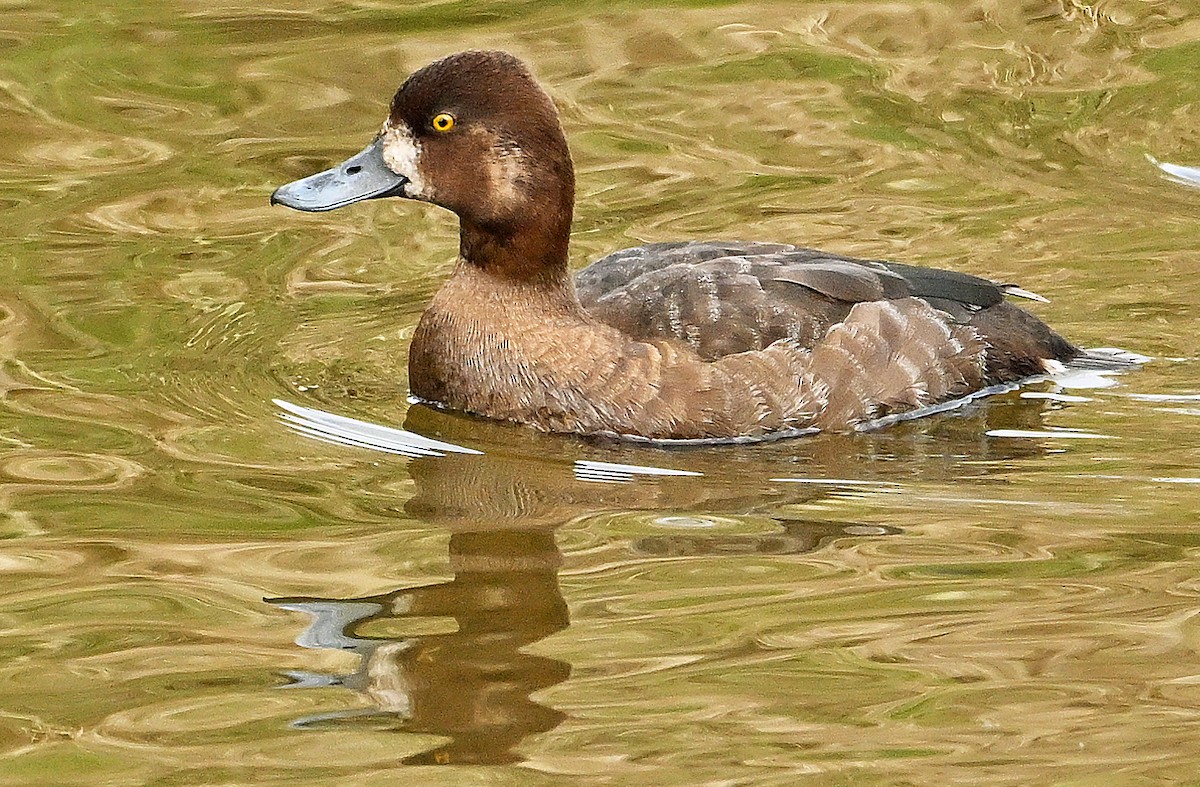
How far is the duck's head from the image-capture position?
711cm

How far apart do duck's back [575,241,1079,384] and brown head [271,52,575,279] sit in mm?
348

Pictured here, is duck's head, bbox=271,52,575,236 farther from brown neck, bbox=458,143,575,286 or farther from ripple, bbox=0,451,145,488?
ripple, bbox=0,451,145,488

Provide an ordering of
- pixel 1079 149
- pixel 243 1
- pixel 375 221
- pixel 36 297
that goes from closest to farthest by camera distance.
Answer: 1. pixel 36 297
2. pixel 375 221
3. pixel 1079 149
4. pixel 243 1

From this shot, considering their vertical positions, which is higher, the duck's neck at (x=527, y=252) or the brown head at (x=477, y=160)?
the brown head at (x=477, y=160)

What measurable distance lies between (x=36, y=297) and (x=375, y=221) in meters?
1.68

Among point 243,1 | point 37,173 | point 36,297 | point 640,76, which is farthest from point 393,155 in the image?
point 243,1

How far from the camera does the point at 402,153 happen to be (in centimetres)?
722

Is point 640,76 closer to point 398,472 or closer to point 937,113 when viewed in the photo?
point 937,113

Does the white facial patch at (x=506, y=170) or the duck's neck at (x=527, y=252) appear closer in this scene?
the white facial patch at (x=506, y=170)

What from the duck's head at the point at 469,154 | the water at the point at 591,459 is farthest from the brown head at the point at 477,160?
the water at the point at 591,459

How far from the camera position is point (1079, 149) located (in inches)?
393

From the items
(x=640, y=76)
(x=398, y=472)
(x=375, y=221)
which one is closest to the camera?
(x=398, y=472)

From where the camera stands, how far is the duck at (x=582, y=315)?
23.4 feet

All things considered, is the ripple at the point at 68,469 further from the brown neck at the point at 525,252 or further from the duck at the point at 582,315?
the brown neck at the point at 525,252
